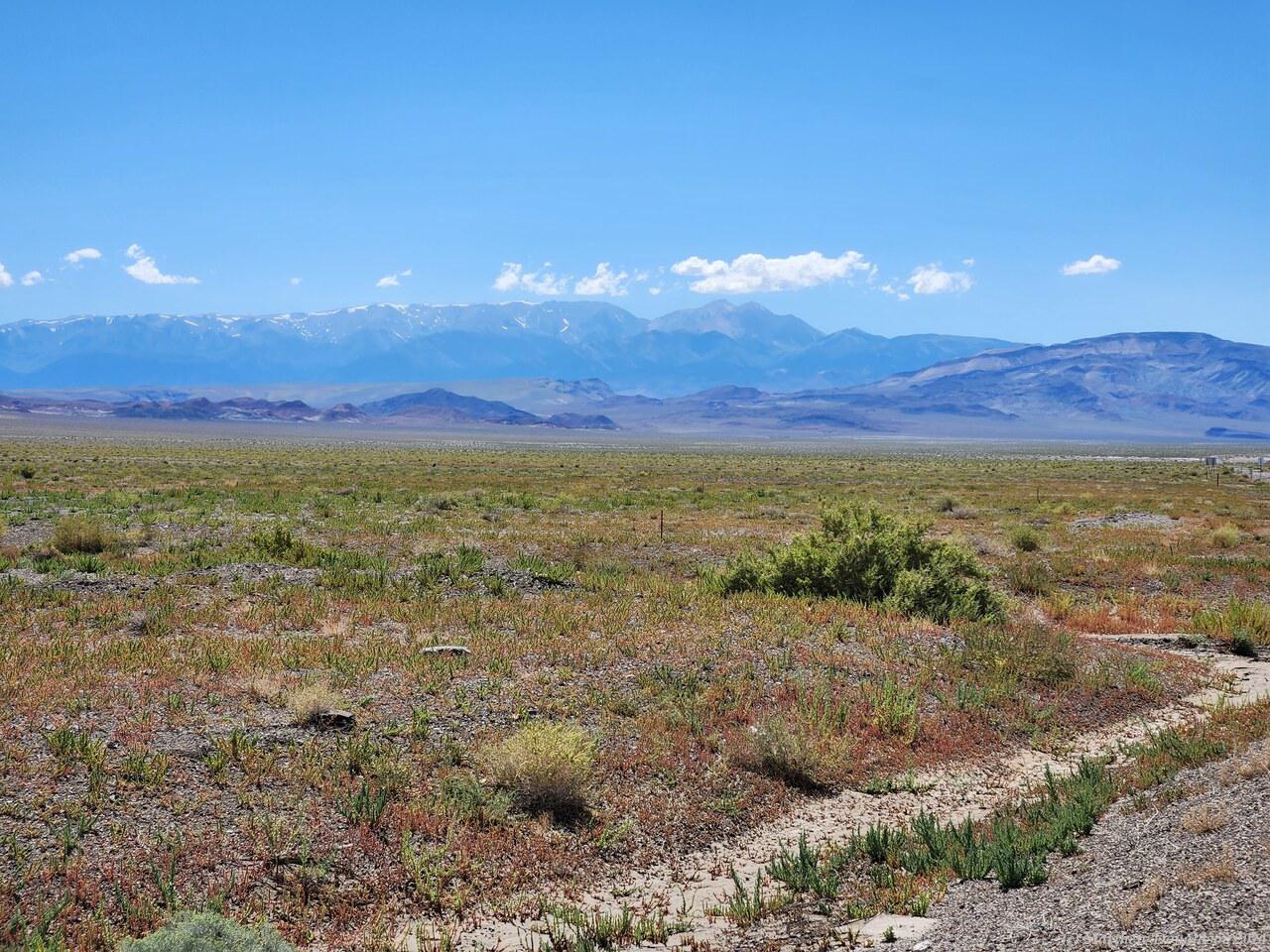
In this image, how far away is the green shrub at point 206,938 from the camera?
5.30 m

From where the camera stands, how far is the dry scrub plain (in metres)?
6.84

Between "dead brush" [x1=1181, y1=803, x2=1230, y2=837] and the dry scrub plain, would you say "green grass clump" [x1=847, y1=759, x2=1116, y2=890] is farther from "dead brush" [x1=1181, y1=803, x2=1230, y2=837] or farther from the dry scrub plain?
"dead brush" [x1=1181, y1=803, x2=1230, y2=837]

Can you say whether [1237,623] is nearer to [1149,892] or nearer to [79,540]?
[1149,892]

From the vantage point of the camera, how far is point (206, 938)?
538cm

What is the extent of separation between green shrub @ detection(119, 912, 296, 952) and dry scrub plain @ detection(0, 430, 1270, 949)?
0.66 m

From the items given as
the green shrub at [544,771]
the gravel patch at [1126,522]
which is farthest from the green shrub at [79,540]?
the gravel patch at [1126,522]

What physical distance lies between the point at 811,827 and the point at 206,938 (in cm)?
510

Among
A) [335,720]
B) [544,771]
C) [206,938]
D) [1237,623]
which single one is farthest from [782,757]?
[1237,623]

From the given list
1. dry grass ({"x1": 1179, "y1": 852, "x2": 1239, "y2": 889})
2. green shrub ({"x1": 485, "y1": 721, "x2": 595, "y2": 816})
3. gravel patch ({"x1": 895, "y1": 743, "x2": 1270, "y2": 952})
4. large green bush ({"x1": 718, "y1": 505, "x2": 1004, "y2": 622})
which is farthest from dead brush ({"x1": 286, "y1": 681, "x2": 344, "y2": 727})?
large green bush ({"x1": 718, "y1": 505, "x2": 1004, "y2": 622})

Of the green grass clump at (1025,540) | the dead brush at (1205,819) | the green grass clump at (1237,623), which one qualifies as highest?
the green grass clump at (1025,540)

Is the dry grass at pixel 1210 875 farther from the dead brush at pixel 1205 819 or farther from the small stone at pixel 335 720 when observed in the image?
the small stone at pixel 335 720

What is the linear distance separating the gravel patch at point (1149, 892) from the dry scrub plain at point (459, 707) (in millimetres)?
795

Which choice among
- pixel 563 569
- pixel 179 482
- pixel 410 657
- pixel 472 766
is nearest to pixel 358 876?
pixel 472 766

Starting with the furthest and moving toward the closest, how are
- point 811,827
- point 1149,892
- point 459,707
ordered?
point 459,707, point 811,827, point 1149,892
